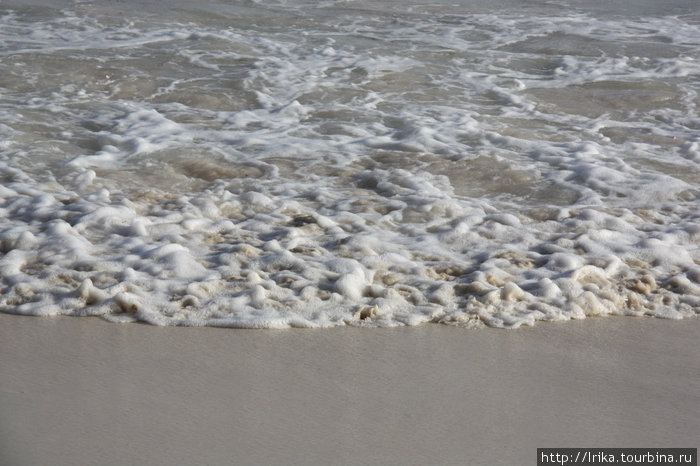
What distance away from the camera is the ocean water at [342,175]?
3328mm

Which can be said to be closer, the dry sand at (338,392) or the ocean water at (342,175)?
the dry sand at (338,392)

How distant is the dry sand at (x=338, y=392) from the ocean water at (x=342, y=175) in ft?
0.51

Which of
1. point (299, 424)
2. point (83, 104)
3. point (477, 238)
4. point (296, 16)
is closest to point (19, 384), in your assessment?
point (299, 424)

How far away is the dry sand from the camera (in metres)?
2.29

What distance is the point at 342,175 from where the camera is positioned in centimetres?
487

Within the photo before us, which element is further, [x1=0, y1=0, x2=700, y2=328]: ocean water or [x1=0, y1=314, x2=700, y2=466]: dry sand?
[x1=0, y1=0, x2=700, y2=328]: ocean water

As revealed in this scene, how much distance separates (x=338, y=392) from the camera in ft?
8.54

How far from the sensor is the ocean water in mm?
3328

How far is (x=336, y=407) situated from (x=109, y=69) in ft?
18.3

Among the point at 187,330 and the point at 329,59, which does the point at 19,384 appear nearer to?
the point at 187,330

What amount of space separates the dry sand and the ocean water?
0.16 m

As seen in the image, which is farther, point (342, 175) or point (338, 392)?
point (342, 175)

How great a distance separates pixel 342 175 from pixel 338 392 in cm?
243

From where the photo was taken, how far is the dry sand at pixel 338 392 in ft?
7.51
